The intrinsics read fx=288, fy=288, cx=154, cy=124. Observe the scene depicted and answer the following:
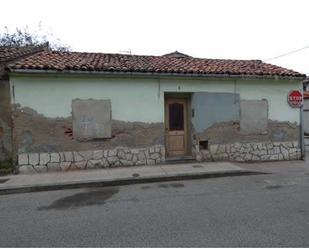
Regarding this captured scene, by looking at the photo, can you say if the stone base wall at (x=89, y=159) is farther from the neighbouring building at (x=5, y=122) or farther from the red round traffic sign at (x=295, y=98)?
the red round traffic sign at (x=295, y=98)

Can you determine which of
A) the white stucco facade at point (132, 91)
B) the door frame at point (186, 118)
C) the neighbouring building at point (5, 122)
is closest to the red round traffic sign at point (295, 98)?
the white stucco facade at point (132, 91)

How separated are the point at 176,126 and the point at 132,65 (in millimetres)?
2684

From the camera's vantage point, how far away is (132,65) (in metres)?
10.1

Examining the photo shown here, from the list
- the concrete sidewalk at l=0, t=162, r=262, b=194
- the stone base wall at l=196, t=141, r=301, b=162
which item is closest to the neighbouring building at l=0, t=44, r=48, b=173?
the concrete sidewalk at l=0, t=162, r=262, b=194

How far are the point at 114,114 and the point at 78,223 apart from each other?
4954 mm

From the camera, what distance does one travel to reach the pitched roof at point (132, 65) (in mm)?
8828

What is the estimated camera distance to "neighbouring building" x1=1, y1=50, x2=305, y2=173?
28.8 feet

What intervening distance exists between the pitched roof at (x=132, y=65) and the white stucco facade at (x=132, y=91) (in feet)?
1.12

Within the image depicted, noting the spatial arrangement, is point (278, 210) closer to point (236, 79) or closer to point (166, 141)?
point (166, 141)

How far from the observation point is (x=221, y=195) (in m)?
6.45

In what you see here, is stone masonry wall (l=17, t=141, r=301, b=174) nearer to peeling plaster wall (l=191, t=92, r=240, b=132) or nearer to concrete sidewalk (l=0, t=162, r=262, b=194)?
concrete sidewalk (l=0, t=162, r=262, b=194)

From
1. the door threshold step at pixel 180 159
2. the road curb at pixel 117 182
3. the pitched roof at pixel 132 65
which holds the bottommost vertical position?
the road curb at pixel 117 182

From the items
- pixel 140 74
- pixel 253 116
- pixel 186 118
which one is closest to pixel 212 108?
pixel 186 118

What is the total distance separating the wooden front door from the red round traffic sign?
4049 millimetres
